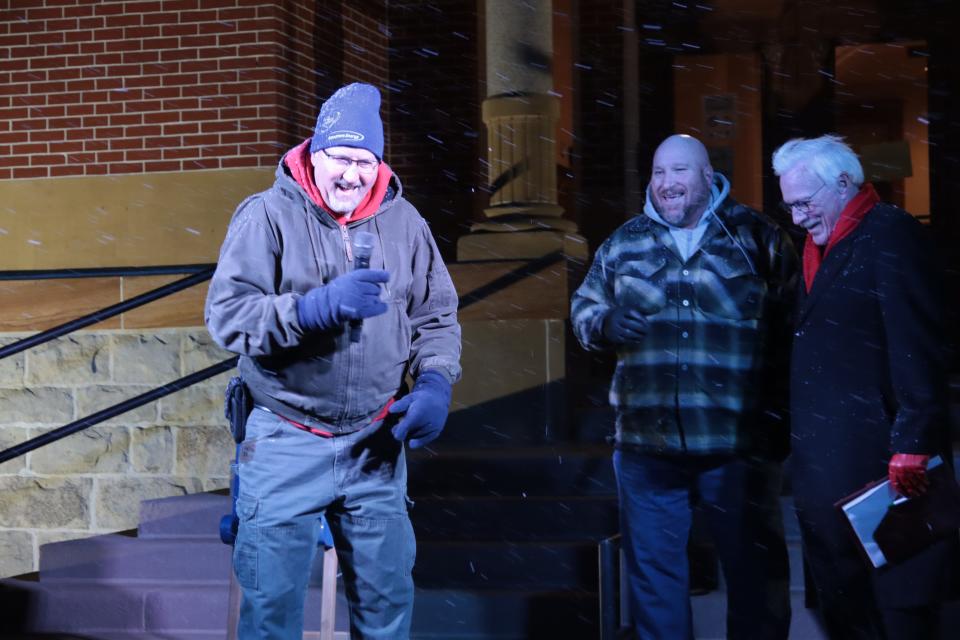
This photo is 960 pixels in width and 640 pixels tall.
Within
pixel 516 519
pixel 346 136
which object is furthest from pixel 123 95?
pixel 346 136

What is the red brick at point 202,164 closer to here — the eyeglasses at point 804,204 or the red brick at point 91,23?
the red brick at point 91,23

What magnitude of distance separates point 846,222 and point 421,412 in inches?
52.6

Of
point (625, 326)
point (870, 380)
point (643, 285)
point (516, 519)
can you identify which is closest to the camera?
point (870, 380)

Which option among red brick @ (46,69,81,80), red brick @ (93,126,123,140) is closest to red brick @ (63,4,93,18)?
red brick @ (46,69,81,80)

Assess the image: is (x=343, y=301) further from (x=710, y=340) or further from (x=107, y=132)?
(x=107, y=132)

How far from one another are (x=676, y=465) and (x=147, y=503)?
3.21 meters

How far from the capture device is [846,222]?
11.9ft

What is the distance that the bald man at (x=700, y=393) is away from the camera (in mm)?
3994

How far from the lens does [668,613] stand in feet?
13.4

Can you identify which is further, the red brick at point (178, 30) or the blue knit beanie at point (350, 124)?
the red brick at point (178, 30)

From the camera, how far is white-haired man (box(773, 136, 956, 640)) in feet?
11.3

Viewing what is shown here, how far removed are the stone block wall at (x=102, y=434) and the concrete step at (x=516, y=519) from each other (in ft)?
6.01

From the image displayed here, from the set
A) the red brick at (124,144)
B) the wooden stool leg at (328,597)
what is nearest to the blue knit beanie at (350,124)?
the wooden stool leg at (328,597)

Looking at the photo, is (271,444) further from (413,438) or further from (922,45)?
(922,45)
